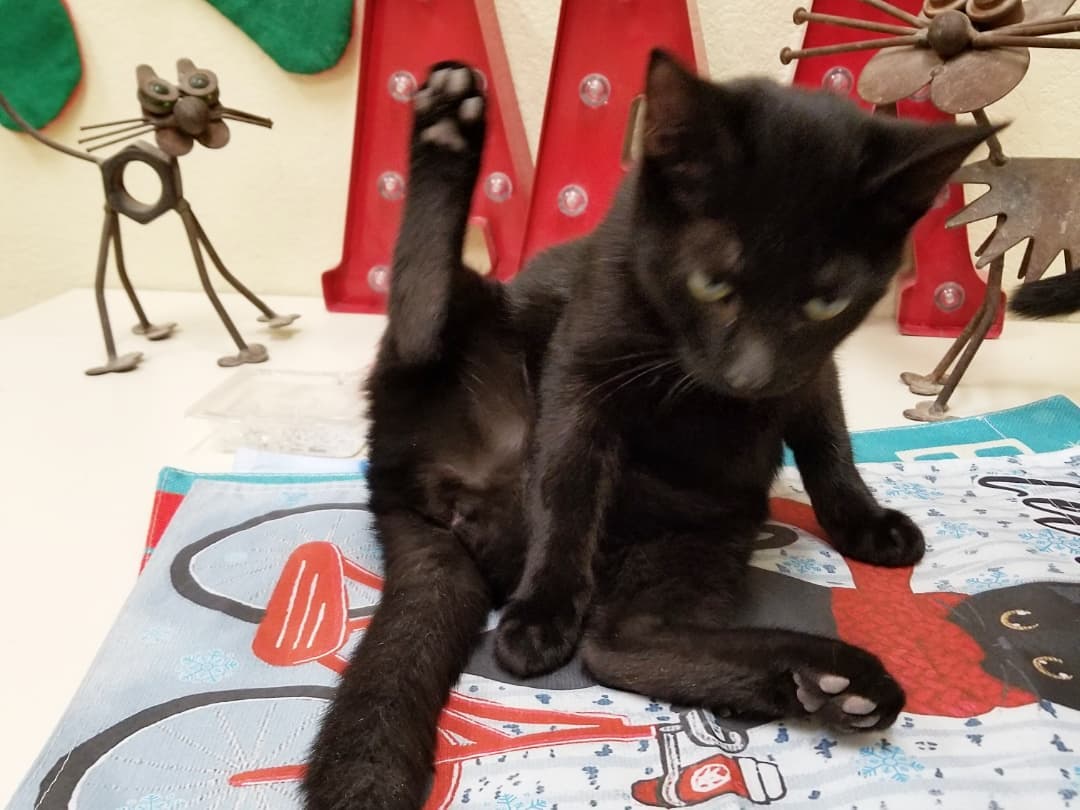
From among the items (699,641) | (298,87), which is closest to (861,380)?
(699,641)

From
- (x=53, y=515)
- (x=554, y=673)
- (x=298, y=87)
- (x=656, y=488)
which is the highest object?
(x=298, y=87)

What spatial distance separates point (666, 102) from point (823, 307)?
20 centimetres

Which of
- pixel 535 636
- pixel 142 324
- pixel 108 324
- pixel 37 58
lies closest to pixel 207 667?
pixel 535 636

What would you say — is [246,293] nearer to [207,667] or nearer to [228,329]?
[228,329]

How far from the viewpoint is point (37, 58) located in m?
1.50

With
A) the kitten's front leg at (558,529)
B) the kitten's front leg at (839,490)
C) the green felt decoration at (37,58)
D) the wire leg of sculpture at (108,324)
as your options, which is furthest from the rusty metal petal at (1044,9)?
the green felt decoration at (37,58)

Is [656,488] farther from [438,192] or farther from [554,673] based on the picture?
[438,192]

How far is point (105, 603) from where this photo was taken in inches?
27.9

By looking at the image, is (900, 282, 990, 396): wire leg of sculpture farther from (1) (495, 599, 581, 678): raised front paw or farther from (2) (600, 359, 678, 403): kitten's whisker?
(1) (495, 599, 581, 678): raised front paw

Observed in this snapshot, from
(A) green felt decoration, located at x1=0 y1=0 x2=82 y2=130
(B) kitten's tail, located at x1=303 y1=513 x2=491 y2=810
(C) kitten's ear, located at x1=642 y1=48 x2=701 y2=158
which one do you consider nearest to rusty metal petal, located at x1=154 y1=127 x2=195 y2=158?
(A) green felt decoration, located at x1=0 y1=0 x2=82 y2=130

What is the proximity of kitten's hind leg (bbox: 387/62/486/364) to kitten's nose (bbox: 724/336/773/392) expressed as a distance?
295 millimetres

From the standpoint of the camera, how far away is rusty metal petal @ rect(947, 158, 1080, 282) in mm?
939

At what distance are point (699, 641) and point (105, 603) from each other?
54 cm

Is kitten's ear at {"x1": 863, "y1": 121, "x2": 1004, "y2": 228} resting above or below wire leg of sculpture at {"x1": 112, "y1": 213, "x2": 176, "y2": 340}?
above
